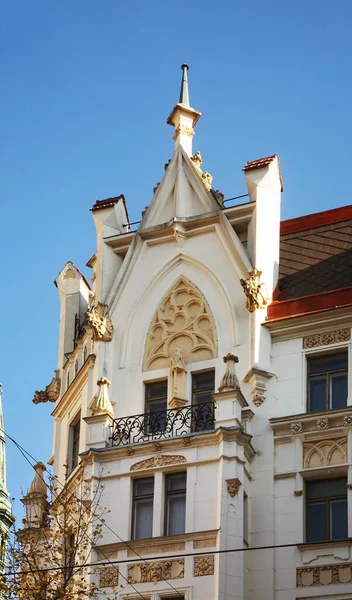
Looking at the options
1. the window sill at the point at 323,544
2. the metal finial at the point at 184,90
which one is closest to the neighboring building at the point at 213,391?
the window sill at the point at 323,544

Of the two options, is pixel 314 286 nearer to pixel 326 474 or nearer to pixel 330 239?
pixel 330 239

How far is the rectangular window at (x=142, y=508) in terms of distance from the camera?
1540 inches

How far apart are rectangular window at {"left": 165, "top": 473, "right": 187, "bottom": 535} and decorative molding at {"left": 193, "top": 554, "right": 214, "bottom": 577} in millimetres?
1158

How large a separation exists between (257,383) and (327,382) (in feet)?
5.89

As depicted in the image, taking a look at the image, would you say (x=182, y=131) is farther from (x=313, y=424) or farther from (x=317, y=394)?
(x=313, y=424)

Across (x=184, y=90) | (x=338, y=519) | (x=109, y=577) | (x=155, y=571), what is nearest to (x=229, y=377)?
(x=338, y=519)

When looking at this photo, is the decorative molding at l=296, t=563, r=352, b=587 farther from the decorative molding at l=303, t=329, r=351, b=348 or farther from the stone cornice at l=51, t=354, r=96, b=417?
the stone cornice at l=51, t=354, r=96, b=417

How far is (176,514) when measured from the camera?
39.1 metres

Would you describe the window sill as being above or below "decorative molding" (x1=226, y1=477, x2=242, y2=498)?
below

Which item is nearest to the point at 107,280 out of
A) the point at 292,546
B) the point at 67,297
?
the point at 67,297

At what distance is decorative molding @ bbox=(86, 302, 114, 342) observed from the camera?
43.0 meters

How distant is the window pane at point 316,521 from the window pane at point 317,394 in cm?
256

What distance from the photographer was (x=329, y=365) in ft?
134

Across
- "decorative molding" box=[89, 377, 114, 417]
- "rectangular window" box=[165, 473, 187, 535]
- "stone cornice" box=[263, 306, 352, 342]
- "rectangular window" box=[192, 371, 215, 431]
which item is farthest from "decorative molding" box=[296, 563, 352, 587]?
"decorative molding" box=[89, 377, 114, 417]
